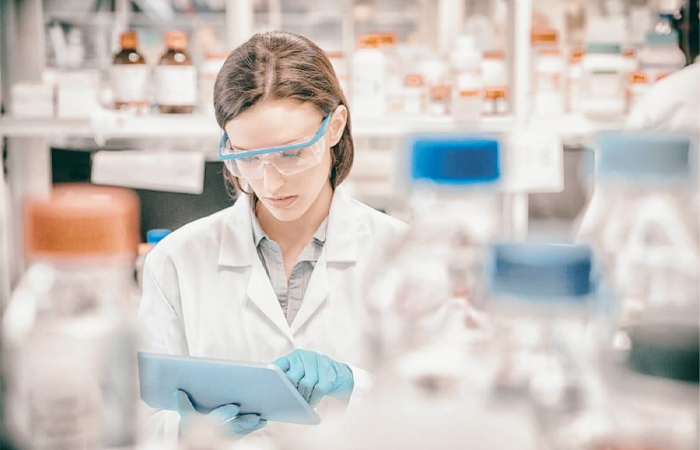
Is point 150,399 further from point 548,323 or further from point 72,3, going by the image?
point 72,3

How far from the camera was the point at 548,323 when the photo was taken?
19.7 inches

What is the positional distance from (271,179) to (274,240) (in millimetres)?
324

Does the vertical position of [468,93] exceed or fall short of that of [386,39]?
it falls short

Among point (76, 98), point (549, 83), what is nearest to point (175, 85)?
point (76, 98)

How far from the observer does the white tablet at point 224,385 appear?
0.72m

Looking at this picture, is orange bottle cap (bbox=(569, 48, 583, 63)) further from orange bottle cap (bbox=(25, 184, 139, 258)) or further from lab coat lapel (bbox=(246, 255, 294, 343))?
orange bottle cap (bbox=(25, 184, 139, 258))

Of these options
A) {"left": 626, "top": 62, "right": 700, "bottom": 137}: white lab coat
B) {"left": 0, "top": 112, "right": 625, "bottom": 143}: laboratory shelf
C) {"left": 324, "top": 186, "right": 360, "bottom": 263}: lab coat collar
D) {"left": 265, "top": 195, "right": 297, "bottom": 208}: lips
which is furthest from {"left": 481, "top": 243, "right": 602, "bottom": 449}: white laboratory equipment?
{"left": 0, "top": 112, "right": 625, "bottom": 143}: laboratory shelf

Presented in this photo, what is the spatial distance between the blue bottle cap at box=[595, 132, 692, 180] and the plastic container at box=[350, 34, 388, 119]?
1.62 metres

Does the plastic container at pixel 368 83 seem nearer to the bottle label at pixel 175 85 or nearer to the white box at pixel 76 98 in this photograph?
the bottle label at pixel 175 85

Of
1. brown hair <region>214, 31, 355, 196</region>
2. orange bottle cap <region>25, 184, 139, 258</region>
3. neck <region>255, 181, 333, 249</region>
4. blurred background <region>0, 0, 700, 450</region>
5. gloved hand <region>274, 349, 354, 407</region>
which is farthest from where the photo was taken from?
blurred background <region>0, 0, 700, 450</region>

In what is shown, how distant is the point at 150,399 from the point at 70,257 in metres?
0.38

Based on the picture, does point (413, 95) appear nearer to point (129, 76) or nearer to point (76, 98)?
point (129, 76)

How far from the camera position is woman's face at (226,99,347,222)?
1248 millimetres

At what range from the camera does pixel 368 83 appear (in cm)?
212
